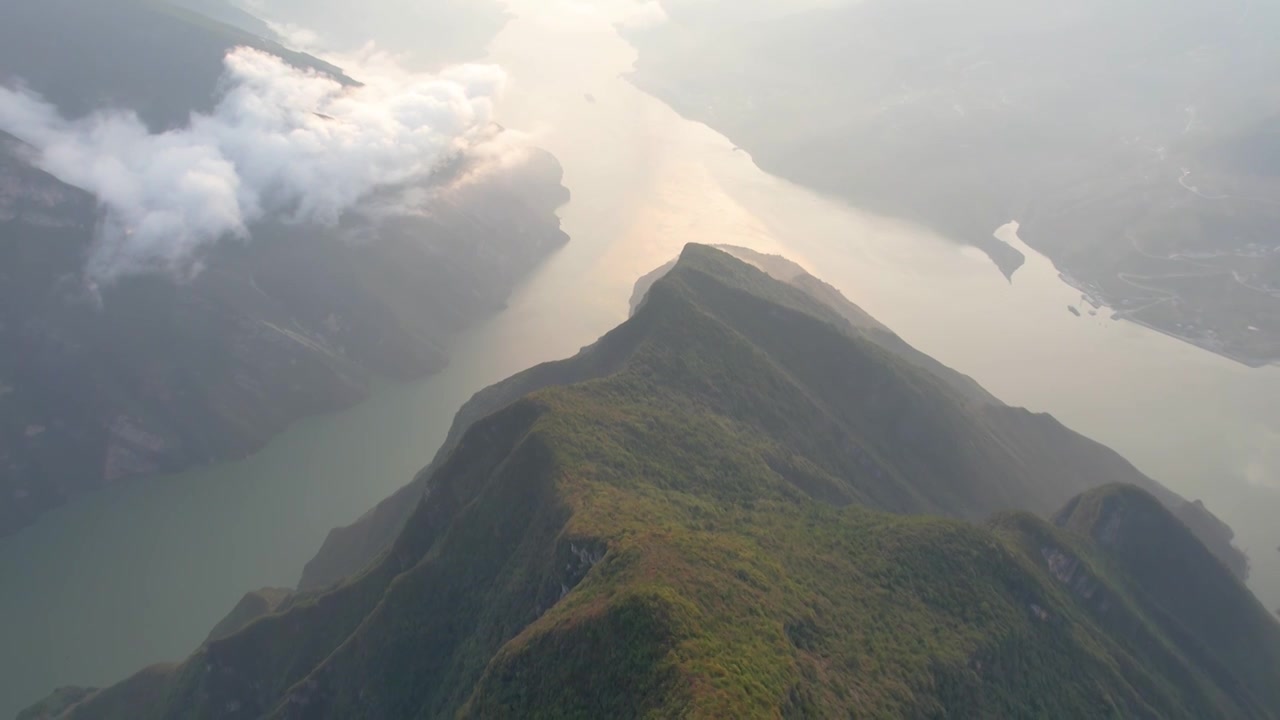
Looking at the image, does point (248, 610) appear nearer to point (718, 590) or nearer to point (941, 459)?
point (718, 590)

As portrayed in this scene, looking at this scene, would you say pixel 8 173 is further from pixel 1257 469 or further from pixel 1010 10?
pixel 1010 10

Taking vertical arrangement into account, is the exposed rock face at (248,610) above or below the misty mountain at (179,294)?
below

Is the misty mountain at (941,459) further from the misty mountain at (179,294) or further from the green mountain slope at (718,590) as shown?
the misty mountain at (179,294)

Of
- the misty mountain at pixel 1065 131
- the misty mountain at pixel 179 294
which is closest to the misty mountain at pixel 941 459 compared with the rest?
the misty mountain at pixel 179 294

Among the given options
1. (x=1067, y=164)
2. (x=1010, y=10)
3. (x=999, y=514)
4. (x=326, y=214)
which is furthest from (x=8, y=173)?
(x=1010, y=10)

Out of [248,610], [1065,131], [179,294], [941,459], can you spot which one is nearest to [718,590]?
[941,459]

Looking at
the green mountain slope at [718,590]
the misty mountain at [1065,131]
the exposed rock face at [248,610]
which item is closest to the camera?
the green mountain slope at [718,590]

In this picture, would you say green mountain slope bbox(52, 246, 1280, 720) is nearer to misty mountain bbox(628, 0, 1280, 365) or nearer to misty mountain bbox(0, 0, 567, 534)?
misty mountain bbox(0, 0, 567, 534)
